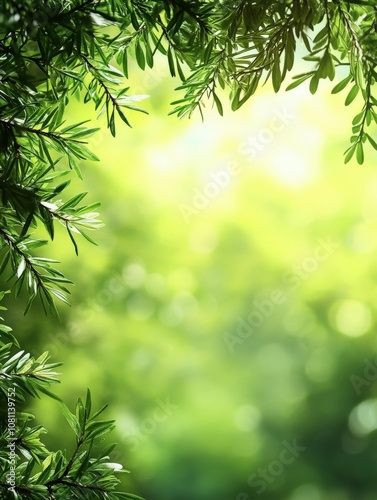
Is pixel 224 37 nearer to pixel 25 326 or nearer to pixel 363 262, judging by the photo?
pixel 25 326

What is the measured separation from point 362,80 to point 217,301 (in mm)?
1237

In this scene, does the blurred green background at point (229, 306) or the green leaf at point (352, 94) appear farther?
the blurred green background at point (229, 306)

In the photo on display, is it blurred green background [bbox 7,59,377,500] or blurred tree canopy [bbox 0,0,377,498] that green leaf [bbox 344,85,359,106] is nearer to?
blurred tree canopy [bbox 0,0,377,498]

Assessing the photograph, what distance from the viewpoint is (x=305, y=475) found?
4.98ft

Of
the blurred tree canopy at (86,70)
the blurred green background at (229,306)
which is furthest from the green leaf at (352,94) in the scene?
the blurred green background at (229,306)

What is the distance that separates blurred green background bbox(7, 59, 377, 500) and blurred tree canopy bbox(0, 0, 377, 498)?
3.36 ft

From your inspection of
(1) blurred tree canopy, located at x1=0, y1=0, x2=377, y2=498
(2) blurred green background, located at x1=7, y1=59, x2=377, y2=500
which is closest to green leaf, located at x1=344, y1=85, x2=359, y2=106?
(1) blurred tree canopy, located at x1=0, y1=0, x2=377, y2=498

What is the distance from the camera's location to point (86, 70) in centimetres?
43

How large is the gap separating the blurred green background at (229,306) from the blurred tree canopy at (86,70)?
1025mm

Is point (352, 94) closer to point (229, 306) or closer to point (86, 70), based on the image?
point (86, 70)

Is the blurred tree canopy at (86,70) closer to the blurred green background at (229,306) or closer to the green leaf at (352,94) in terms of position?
the green leaf at (352,94)

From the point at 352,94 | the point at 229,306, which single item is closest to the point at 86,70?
the point at 352,94

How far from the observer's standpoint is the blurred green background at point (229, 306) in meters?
1.49

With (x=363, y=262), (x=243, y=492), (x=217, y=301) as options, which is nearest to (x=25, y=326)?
(x=217, y=301)
